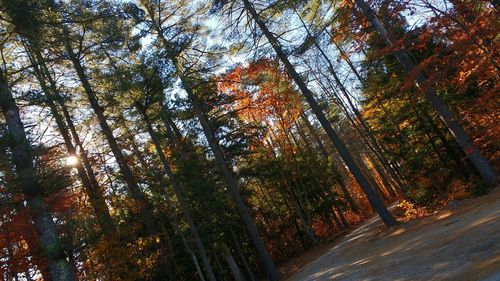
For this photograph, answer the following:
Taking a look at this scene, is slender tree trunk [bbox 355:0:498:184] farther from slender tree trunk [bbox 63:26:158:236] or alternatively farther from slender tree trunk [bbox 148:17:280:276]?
slender tree trunk [bbox 63:26:158:236]

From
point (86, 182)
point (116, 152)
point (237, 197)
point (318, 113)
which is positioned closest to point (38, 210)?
point (116, 152)

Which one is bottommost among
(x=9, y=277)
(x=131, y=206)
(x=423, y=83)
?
(x=423, y=83)

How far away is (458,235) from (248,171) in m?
12.6

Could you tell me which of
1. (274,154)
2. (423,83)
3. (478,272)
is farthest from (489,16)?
(274,154)

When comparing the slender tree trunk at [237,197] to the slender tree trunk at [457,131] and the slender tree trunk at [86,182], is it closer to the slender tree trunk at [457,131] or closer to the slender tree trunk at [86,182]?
the slender tree trunk at [86,182]

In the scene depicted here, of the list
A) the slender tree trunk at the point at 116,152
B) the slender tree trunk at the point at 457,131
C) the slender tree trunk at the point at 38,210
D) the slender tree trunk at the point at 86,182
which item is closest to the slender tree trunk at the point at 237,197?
the slender tree trunk at the point at 116,152

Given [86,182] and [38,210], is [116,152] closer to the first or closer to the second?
[86,182]

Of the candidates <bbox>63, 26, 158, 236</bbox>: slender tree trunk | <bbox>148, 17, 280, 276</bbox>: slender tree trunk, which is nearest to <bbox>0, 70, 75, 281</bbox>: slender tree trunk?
<bbox>63, 26, 158, 236</bbox>: slender tree trunk

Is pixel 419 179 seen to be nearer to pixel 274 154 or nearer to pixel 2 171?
pixel 274 154

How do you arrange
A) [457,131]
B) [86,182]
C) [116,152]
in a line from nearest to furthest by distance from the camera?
[457,131] → [116,152] → [86,182]

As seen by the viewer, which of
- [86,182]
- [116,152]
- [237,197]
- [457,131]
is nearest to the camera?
[457,131]

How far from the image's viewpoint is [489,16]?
10.5m

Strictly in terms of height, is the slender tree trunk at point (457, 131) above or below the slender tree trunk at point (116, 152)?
Answer: below

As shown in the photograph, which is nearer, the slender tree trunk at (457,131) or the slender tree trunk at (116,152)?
the slender tree trunk at (457,131)
